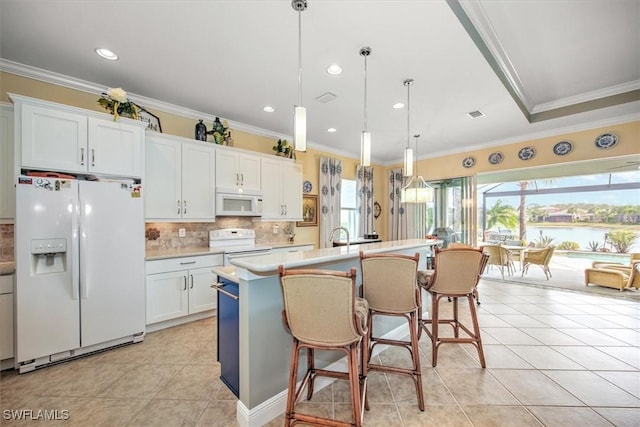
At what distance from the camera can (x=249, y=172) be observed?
416 centimetres

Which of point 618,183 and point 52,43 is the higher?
point 52,43

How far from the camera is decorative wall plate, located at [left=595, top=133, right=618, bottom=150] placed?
13.3ft

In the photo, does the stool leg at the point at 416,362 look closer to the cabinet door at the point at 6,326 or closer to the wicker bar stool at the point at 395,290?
the wicker bar stool at the point at 395,290

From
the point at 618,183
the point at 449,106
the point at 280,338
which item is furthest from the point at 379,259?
the point at 618,183

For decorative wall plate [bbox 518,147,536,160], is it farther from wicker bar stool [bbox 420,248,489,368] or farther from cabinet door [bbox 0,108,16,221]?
cabinet door [bbox 0,108,16,221]

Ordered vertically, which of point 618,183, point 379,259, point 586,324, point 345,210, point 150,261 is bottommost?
point 586,324

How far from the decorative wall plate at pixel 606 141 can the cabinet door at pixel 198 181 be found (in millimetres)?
6113

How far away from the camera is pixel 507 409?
1.80 meters

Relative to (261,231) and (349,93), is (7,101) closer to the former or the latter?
(261,231)

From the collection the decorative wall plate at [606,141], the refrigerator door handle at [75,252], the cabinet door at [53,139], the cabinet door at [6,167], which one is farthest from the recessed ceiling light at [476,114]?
the cabinet door at [6,167]

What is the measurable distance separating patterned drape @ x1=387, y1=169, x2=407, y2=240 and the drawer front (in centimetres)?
464

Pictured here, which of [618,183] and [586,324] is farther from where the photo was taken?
[618,183]

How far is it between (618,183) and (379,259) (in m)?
10.0

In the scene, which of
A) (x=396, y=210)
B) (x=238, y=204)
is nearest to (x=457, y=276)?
(x=238, y=204)
